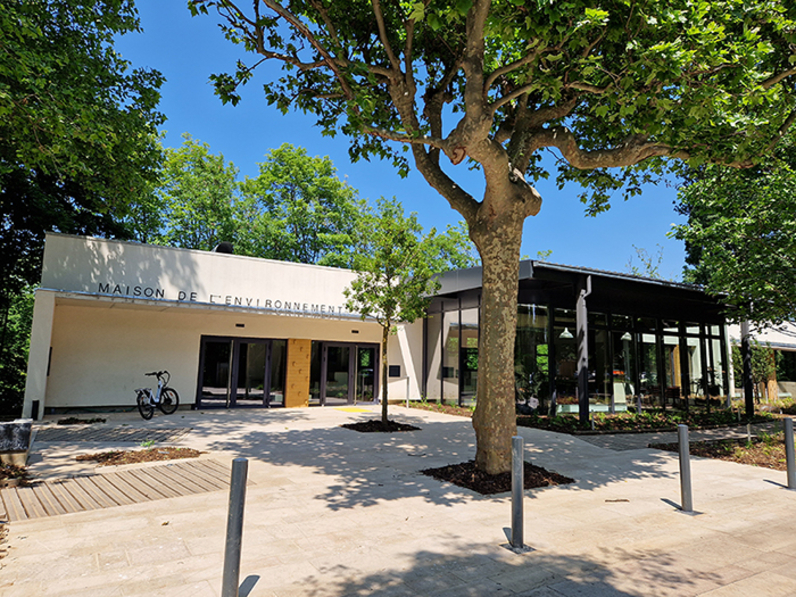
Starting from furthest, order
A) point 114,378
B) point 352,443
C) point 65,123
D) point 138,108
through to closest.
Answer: point 114,378, point 138,108, point 352,443, point 65,123

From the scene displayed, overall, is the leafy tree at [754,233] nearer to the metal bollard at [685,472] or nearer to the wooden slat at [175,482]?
the metal bollard at [685,472]

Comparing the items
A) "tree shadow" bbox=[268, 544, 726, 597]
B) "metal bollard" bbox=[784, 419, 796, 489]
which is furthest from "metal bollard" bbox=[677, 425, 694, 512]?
"metal bollard" bbox=[784, 419, 796, 489]

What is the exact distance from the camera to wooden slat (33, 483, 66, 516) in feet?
16.1

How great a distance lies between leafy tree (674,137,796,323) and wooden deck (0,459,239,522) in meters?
10.8

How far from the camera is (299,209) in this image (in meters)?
27.6

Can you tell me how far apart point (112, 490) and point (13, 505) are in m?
0.94

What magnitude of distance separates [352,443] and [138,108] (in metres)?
9.66

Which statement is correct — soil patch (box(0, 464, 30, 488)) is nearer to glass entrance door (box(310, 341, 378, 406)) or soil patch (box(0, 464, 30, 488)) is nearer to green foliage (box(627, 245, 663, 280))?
glass entrance door (box(310, 341, 378, 406))

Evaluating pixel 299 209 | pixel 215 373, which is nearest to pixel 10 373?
pixel 215 373

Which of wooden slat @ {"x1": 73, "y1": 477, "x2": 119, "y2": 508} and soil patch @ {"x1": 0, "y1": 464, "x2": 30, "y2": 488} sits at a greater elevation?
soil patch @ {"x1": 0, "y1": 464, "x2": 30, "y2": 488}

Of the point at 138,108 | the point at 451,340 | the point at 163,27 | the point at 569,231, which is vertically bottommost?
the point at 451,340

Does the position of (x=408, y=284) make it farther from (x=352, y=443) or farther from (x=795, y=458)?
(x=795, y=458)

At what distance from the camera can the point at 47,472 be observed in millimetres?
6445

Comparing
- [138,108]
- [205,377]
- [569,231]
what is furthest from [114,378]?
[569,231]
